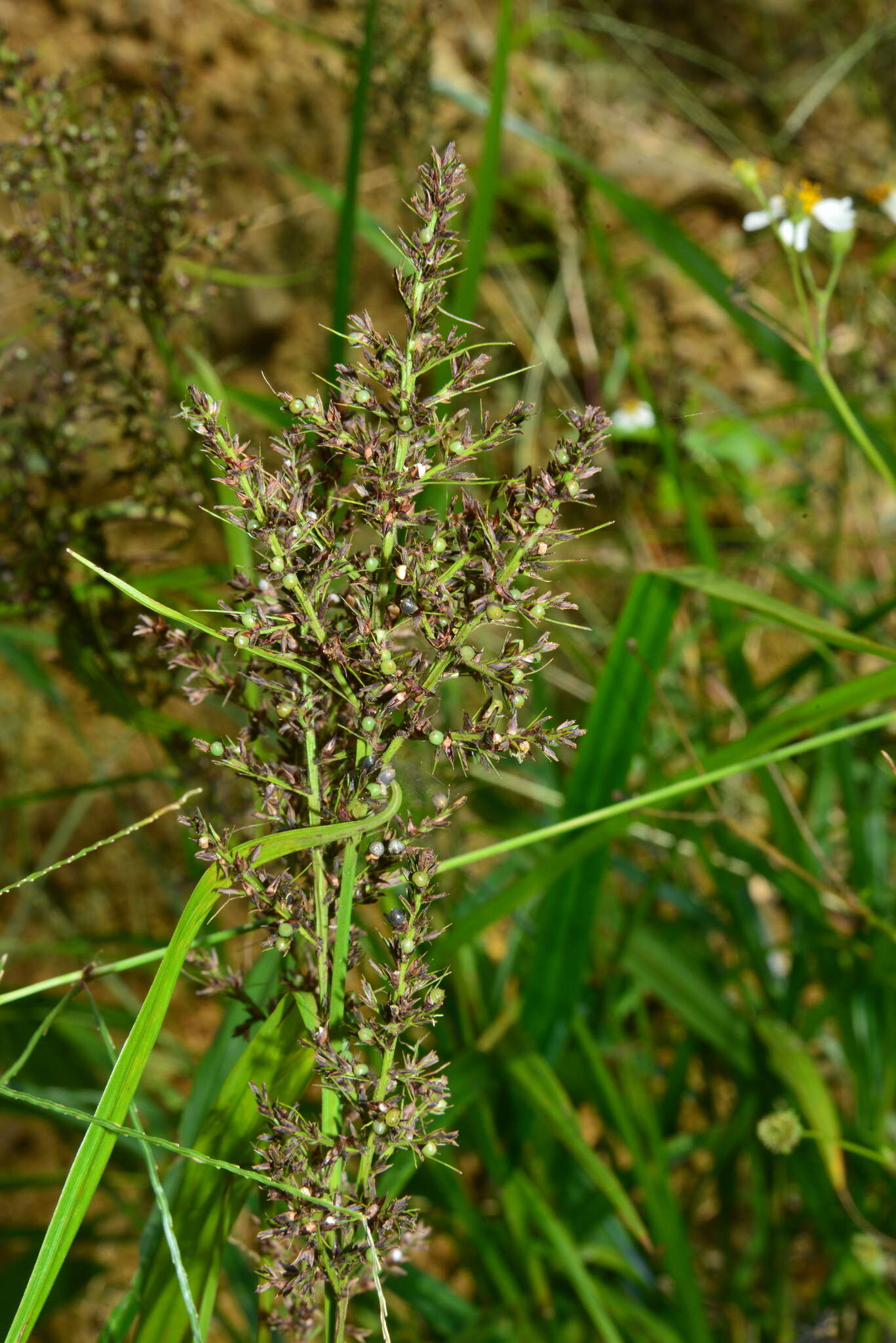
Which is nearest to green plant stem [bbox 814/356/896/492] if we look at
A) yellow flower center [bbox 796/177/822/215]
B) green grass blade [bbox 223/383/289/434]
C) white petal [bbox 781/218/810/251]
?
white petal [bbox 781/218/810/251]

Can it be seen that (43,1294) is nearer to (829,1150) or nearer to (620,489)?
(829,1150)

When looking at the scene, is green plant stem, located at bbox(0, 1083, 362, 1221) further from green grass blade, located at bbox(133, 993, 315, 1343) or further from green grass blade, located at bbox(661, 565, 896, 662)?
green grass blade, located at bbox(661, 565, 896, 662)

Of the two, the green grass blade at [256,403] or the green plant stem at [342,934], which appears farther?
the green grass blade at [256,403]

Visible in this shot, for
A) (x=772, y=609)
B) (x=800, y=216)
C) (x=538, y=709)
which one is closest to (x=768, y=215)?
(x=800, y=216)

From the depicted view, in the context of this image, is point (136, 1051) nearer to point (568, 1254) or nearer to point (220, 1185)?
point (220, 1185)

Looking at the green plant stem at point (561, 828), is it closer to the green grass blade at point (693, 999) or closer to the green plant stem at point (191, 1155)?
the green plant stem at point (191, 1155)

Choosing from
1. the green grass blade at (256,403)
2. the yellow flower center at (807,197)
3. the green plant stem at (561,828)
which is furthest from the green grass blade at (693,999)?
the yellow flower center at (807,197)

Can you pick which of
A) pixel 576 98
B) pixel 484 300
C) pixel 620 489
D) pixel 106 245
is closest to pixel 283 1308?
pixel 106 245
